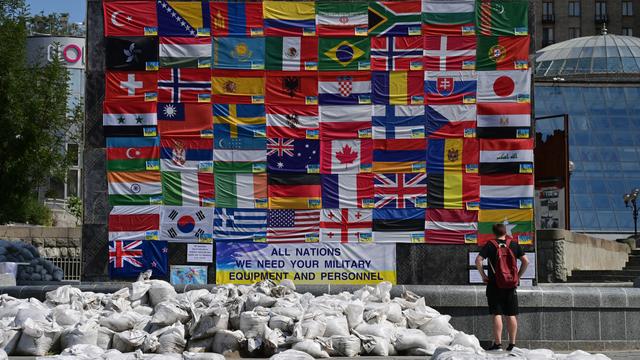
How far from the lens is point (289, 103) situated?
1977 centimetres

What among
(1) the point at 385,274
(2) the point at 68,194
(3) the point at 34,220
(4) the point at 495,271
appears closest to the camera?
(4) the point at 495,271

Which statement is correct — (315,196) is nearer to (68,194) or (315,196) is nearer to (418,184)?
(418,184)

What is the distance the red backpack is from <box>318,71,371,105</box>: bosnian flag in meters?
5.52

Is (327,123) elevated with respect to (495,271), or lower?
elevated

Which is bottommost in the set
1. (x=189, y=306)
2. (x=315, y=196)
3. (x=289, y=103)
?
(x=189, y=306)

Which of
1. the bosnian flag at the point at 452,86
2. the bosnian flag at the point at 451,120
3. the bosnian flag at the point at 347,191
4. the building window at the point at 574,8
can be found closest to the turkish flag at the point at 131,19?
the bosnian flag at the point at 347,191

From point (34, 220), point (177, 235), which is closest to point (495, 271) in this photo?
point (177, 235)

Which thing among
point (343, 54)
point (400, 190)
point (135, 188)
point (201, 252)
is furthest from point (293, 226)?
point (343, 54)

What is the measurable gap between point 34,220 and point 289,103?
3799cm

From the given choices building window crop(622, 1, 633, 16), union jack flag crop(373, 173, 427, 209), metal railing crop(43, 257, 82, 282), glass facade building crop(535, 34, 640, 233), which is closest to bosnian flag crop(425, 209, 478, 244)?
union jack flag crop(373, 173, 427, 209)

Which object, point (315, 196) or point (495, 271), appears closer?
point (495, 271)

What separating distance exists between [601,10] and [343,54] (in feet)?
329

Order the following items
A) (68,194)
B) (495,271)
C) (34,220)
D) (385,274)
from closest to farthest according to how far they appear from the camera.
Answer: (495,271) < (385,274) < (34,220) < (68,194)

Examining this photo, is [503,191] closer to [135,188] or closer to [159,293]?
[135,188]
